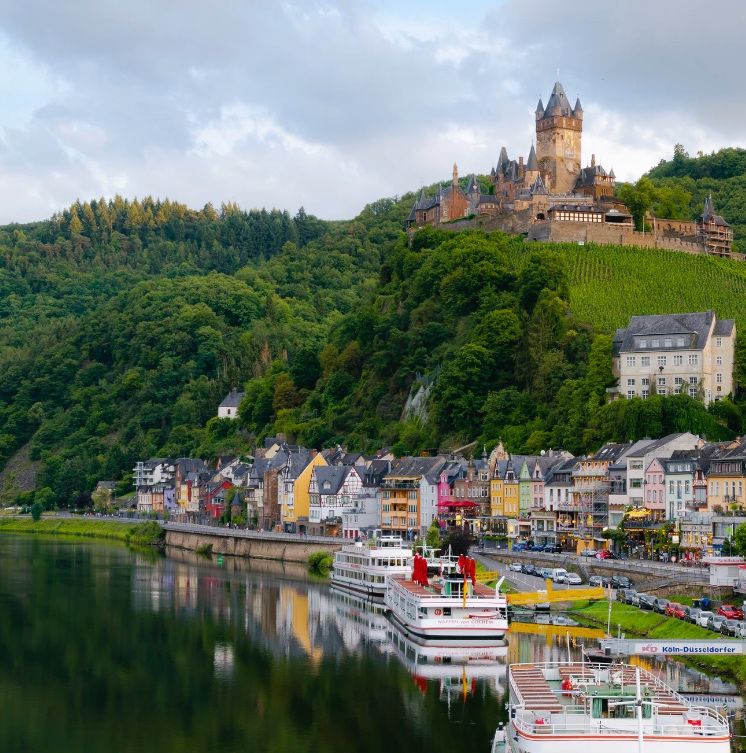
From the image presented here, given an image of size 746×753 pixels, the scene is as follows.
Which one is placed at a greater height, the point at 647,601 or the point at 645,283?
the point at 645,283

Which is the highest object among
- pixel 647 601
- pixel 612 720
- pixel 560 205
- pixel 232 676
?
pixel 560 205

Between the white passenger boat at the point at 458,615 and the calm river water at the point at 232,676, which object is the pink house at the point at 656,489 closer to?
the calm river water at the point at 232,676

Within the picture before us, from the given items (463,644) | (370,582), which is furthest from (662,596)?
(370,582)

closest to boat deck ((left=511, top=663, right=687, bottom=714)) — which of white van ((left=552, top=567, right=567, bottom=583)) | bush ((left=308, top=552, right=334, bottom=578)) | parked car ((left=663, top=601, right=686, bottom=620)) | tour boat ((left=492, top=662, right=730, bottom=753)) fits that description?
tour boat ((left=492, top=662, right=730, bottom=753))

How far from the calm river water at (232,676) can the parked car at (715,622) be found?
3181mm

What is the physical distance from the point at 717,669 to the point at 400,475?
2119 inches

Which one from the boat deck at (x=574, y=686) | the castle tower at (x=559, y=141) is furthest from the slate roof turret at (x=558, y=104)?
the boat deck at (x=574, y=686)

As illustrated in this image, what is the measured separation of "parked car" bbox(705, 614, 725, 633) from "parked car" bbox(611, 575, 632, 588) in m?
12.4

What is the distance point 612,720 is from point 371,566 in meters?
43.1

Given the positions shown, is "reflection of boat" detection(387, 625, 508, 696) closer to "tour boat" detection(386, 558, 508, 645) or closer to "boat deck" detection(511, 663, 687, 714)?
"tour boat" detection(386, 558, 508, 645)

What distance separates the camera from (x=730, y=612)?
5222 centimetres

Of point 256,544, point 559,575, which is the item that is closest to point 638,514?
point 559,575

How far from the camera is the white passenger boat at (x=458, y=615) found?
183 ft

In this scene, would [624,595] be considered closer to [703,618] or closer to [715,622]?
[703,618]
